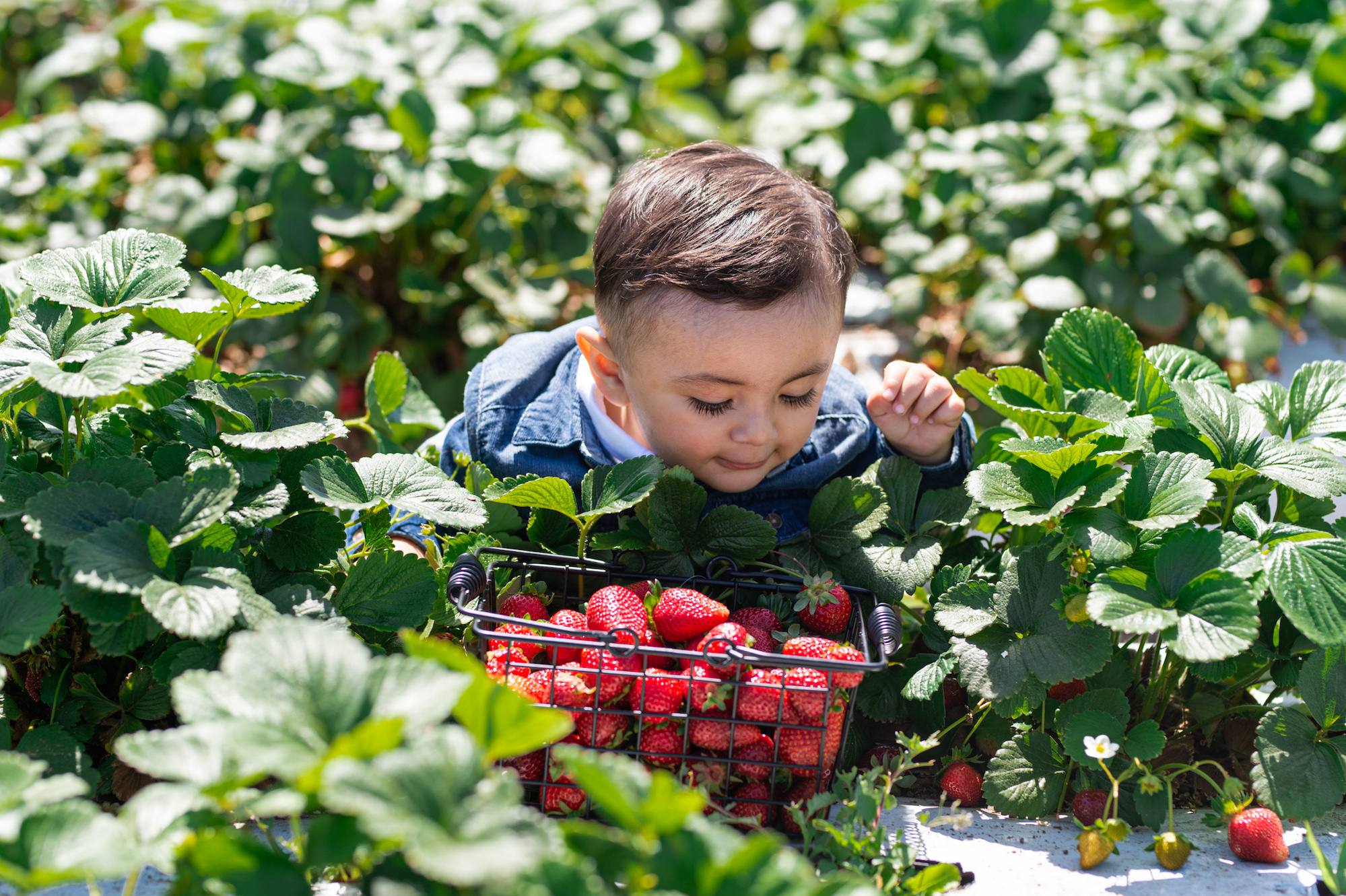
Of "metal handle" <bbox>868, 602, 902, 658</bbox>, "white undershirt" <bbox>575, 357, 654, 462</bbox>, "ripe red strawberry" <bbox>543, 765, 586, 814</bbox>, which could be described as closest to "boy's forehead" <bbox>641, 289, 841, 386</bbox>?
"white undershirt" <bbox>575, 357, 654, 462</bbox>

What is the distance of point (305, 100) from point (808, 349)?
203 centimetres

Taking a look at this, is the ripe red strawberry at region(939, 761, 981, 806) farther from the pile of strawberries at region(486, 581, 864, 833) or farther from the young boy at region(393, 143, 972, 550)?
the young boy at region(393, 143, 972, 550)

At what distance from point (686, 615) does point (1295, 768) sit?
0.75 metres

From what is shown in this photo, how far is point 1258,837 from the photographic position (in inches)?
52.0

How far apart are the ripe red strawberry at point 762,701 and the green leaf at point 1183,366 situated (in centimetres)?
76

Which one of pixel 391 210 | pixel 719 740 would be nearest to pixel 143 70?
pixel 391 210

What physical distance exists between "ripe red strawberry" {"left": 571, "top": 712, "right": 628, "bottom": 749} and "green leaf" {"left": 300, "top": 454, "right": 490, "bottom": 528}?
265 mm

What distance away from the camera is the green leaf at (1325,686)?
134 cm

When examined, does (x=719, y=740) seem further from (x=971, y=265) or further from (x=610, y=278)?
(x=971, y=265)

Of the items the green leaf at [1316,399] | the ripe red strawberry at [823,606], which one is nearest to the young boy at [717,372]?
the ripe red strawberry at [823,606]

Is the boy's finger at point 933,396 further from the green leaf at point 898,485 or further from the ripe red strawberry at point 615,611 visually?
the ripe red strawberry at point 615,611

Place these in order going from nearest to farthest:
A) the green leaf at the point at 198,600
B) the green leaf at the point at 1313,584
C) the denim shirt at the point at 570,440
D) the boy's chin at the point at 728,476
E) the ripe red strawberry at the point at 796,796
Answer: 1. the green leaf at the point at 198,600
2. the green leaf at the point at 1313,584
3. the ripe red strawberry at the point at 796,796
4. the boy's chin at the point at 728,476
5. the denim shirt at the point at 570,440

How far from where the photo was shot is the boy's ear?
1.74 metres

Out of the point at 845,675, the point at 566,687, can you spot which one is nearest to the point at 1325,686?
the point at 845,675
